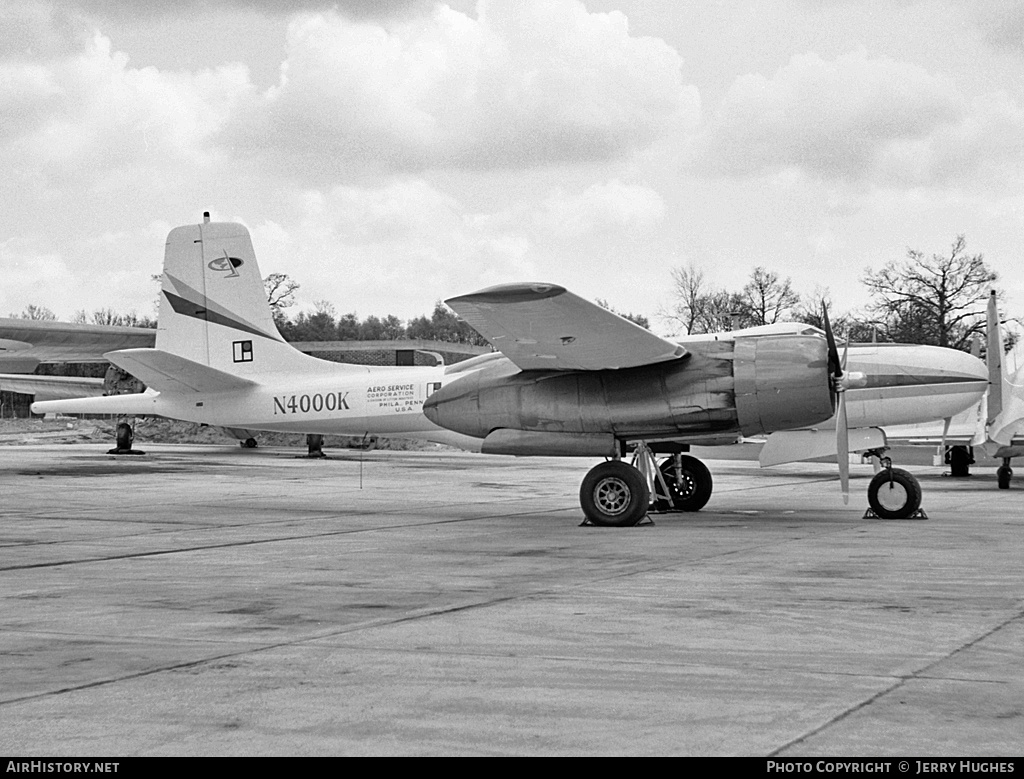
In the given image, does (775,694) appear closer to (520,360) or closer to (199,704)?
(199,704)

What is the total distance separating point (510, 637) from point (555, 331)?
714 centimetres

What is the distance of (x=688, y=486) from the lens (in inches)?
656

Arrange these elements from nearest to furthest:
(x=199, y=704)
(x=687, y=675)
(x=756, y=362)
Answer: (x=199, y=704) → (x=687, y=675) → (x=756, y=362)

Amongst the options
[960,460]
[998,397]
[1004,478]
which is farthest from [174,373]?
[960,460]

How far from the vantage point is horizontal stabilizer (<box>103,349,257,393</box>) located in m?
21.5

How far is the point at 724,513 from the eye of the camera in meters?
16.0

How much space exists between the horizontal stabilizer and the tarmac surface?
7.35 meters

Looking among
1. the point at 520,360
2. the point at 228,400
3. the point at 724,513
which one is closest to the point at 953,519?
the point at 724,513

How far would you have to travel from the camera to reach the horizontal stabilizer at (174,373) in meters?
21.5

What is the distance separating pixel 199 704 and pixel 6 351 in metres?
Result: 26.2

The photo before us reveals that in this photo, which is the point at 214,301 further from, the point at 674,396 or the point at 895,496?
the point at 895,496

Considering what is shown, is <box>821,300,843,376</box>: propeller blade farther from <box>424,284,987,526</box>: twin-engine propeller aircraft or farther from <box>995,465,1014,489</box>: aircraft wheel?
<box>995,465,1014,489</box>: aircraft wheel

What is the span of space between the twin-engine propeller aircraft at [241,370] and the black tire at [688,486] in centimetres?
601

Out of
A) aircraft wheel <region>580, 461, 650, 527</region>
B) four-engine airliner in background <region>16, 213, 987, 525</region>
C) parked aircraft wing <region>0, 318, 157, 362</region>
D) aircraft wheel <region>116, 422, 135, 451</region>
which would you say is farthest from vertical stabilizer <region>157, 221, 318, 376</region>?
aircraft wheel <region>116, 422, 135, 451</region>
